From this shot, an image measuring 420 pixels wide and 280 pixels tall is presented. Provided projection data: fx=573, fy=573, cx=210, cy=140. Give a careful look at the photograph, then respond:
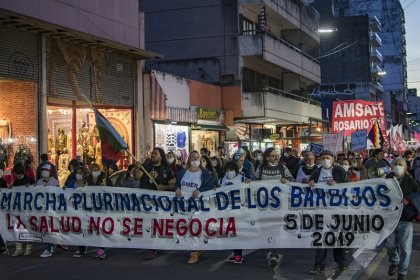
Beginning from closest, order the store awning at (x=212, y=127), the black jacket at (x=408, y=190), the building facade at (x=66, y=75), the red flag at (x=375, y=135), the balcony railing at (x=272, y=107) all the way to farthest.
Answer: the black jacket at (x=408, y=190) < the building facade at (x=66, y=75) < the red flag at (x=375, y=135) < the store awning at (x=212, y=127) < the balcony railing at (x=272, y=107)

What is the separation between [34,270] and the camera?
823cm

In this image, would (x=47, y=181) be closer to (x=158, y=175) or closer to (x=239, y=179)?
(x=158, y=175)

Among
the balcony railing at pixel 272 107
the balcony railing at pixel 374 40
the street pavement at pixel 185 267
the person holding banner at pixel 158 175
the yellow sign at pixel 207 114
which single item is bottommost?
the street pavement at pixel 185 267

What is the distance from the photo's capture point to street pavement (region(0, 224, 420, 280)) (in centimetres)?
770

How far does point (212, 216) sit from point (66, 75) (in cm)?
931

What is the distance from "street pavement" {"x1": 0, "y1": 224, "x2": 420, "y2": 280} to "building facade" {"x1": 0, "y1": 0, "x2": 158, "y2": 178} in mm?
6252

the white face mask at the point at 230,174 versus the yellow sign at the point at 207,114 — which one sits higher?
the yellow sign at the point at 207,114

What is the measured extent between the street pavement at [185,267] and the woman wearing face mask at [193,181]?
55 centimetres

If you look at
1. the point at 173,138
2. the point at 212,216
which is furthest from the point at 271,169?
the point at 173,138

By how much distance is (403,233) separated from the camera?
24.2 ft

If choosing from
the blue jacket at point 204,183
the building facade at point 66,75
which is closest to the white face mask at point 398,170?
the blue jacket at point 204,183

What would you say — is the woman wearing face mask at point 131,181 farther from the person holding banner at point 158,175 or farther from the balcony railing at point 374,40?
the balcony railing at point 374,40

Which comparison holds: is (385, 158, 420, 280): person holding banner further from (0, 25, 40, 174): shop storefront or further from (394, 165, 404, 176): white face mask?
(0, 25, 40, 174): shop storefront

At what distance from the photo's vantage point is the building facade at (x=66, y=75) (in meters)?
14.6
